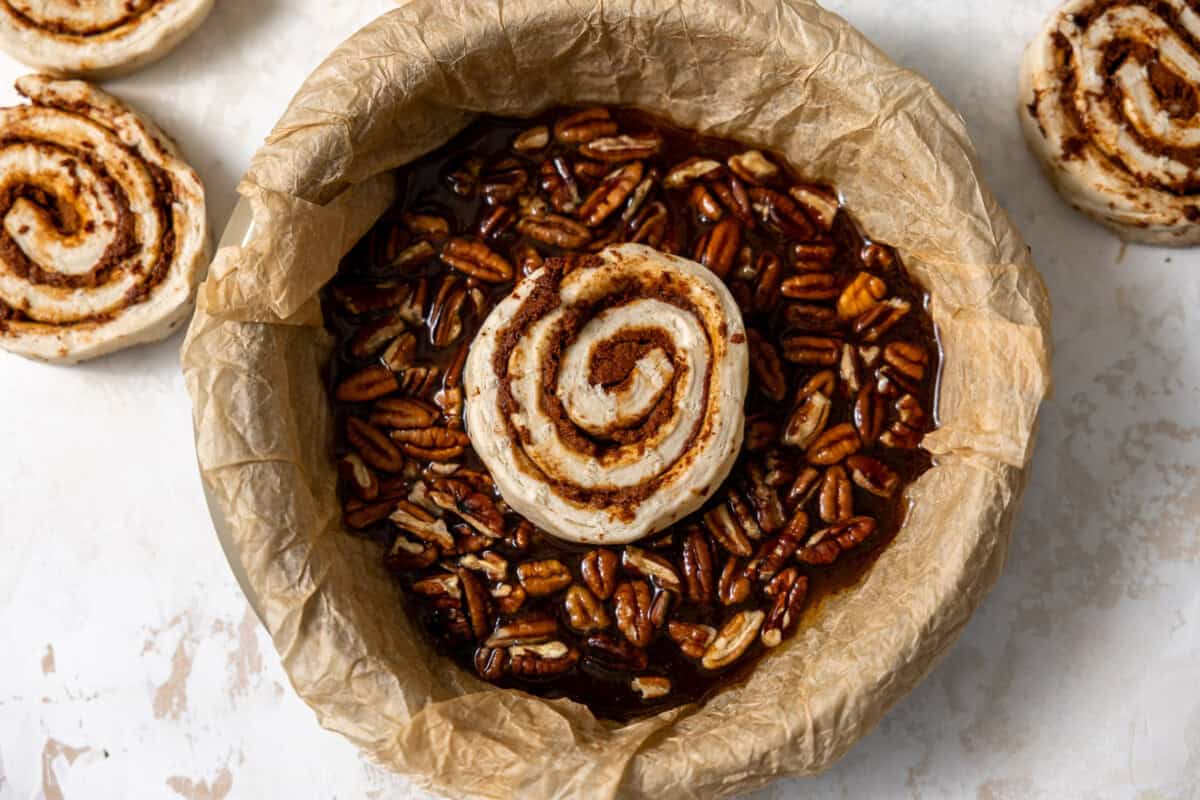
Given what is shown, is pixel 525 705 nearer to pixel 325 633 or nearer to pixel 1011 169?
pixel 325 633

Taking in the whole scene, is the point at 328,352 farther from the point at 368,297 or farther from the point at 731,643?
the point at 731,643

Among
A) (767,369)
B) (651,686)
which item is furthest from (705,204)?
(651,686)

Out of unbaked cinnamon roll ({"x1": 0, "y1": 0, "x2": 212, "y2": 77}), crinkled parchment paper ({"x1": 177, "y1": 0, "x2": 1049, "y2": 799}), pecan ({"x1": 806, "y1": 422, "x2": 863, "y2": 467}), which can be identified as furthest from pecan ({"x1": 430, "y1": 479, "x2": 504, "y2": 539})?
unbaked cinnamon roll ({"x1": 0, "y1": 0, "x2": 212, "y2": 77})

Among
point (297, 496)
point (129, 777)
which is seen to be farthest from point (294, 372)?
point (129, 777)

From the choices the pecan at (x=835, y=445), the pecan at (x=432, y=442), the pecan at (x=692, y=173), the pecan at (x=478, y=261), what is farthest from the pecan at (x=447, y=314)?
the pecan at (x=835, y=445)

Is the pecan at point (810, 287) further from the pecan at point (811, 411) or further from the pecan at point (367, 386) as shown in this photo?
the pecan at point (367, 386)

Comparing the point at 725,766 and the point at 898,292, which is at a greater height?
the point at 898,292
